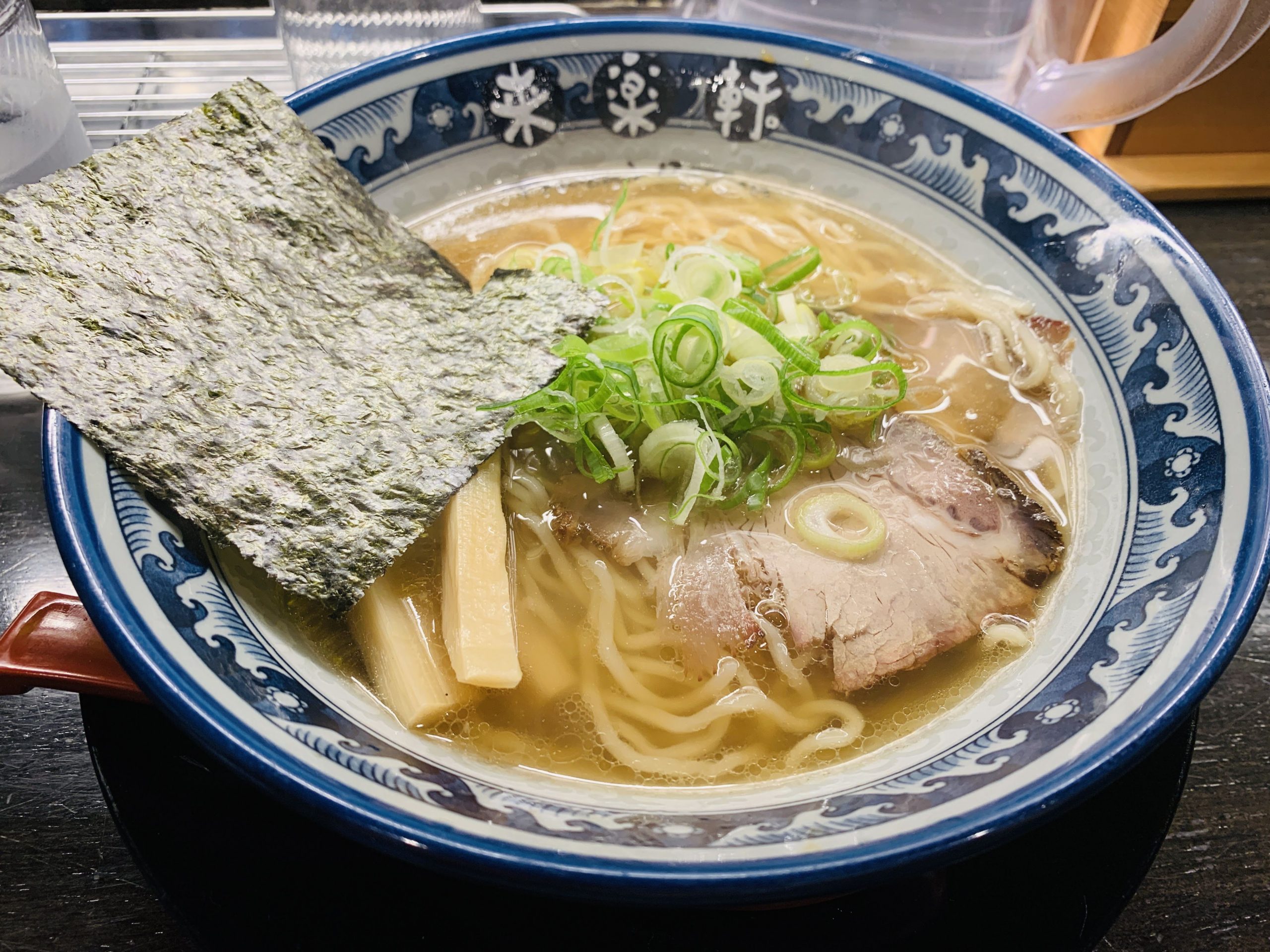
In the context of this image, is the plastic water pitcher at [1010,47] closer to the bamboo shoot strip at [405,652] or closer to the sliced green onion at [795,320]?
the sliced green onion at [795,320]

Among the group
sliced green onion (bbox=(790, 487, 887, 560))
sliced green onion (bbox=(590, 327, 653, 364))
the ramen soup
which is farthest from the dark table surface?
sliced green onion (bbox=(590, 327, 653, 364))

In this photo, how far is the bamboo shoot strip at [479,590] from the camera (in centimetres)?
145

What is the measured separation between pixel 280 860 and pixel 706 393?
1.07 meters

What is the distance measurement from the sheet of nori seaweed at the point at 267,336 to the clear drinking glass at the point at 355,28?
Answer: 1077mm

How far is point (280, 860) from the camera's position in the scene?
50.1 inches

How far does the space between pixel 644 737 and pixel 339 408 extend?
784 millimetres

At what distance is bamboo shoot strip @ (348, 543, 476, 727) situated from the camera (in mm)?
1438

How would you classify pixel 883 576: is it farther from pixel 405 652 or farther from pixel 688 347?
pixel 405 652

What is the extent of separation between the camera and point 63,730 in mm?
1513

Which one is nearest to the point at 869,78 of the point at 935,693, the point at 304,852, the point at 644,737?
the point at 935,693

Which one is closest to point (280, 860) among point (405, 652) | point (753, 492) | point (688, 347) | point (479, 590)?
point (405, 652)

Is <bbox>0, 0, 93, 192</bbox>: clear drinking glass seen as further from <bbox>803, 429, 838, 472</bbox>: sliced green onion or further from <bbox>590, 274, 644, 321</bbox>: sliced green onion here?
<bbox>803, 429, 838, 472</bbox>: sliced green onion

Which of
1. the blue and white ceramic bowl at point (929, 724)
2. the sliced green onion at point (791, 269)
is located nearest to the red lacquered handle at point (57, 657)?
the blue and white ceramic bowl at point (929, 724)

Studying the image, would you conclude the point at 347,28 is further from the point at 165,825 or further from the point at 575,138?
the point at 165,825
